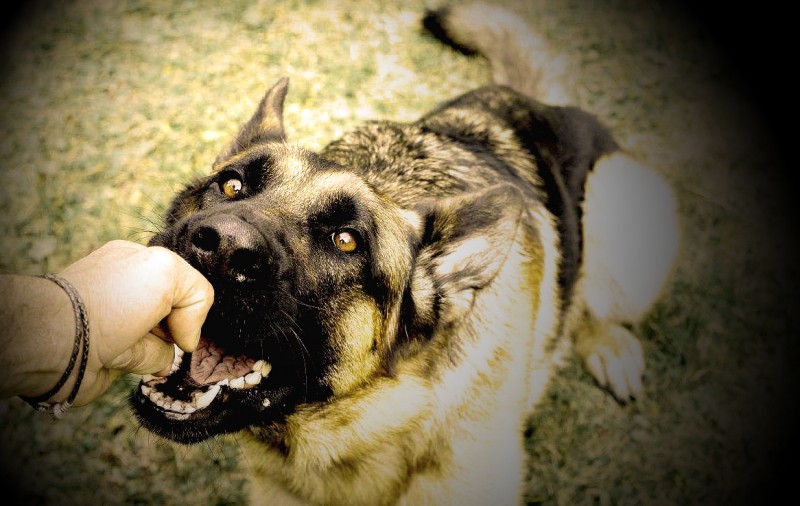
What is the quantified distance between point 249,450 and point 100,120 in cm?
338

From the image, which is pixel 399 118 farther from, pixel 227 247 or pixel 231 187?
pixel 227 247

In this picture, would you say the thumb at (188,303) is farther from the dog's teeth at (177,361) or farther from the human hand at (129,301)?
the dog's teeth at (177,361)

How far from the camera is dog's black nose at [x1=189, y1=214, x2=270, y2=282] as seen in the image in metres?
1.70

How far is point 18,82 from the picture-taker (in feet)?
13.9

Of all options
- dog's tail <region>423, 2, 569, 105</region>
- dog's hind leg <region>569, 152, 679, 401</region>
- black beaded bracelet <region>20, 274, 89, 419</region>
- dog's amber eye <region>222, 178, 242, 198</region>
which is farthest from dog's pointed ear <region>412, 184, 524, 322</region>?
dog's tail <region>423, 2, 569, 105</region>

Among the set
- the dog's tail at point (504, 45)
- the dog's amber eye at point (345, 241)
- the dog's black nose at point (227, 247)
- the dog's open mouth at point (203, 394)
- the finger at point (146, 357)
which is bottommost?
the dog's open mouth at point (203, 394)

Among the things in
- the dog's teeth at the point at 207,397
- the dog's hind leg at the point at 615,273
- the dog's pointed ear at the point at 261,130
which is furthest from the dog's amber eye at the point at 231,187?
the dog's hind leg at the point at 615,273

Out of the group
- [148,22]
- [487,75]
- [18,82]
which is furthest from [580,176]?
[18,82]

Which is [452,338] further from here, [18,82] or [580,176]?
[18,82]

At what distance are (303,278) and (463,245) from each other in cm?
75

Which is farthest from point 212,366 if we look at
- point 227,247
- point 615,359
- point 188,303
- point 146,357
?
point 615,359

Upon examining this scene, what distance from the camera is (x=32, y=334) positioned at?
4.40 ft

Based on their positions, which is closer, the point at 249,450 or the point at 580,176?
the point at 249,450

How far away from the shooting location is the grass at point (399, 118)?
3.09 meters
